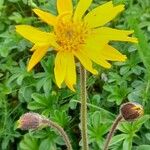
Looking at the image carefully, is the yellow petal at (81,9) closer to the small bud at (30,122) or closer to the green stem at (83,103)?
the green stem at (83,103)

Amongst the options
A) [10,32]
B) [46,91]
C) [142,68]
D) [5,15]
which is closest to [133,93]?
[142,68]

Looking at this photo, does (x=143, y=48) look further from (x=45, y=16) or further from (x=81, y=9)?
(x=45, y=16)

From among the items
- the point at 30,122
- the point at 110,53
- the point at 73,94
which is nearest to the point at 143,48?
the point at 73,94

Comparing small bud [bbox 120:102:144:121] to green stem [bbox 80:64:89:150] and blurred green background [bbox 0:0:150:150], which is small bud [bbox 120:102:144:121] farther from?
blurred green background [bbox 0:0:150:150]

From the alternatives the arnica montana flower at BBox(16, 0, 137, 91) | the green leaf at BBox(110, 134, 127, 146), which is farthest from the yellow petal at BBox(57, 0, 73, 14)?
the green leaf at BBox(110, 134, 127, 146)

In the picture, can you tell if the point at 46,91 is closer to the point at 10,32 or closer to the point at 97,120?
the point at 97,120

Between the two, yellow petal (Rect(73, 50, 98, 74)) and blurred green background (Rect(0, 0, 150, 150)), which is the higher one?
yellow petal (Rect(73, 50, 98, 74))
